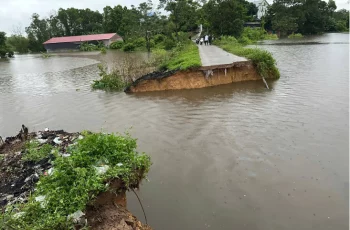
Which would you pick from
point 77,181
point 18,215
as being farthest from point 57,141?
point 18,215

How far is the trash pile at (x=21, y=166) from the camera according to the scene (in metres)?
4.25

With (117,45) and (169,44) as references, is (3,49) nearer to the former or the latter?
(117,45)

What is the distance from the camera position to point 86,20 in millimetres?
72375

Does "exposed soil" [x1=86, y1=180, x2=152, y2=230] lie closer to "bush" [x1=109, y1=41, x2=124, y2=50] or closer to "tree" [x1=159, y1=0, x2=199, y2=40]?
"tree" [x1=159, y1=0, x2=199, y2=40]

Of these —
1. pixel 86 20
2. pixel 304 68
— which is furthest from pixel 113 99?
pixel 86 20

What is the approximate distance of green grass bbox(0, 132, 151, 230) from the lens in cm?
340

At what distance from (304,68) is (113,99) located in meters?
12.1

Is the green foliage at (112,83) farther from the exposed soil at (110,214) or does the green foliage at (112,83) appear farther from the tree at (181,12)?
the tree at (181,12)

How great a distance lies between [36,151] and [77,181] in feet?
7.42

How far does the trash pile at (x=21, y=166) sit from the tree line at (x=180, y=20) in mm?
33175

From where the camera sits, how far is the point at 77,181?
3.78 m

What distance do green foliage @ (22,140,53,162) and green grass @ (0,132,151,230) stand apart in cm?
133

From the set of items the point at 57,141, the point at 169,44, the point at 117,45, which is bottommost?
the point at 57,141

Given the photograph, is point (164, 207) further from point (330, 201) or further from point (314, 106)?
point (314, 106)
